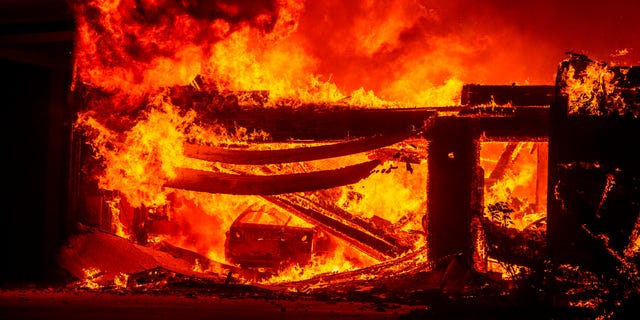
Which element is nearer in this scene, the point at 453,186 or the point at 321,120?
the point at 453,186

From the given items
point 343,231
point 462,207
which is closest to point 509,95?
point 462,207

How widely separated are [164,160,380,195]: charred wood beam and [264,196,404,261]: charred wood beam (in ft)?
7.58

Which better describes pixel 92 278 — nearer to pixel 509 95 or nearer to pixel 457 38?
pixel 509 95

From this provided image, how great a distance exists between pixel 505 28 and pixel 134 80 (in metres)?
15.1

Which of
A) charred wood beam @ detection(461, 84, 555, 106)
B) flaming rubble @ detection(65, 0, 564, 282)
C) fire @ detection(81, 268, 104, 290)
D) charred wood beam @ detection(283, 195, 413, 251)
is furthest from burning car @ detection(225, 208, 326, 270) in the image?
charred wood beam @ detection(461, 84, 555, 106)

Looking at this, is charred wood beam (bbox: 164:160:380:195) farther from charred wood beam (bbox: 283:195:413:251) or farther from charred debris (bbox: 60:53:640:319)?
charred wood beam (bbox: 283:195:413:251)

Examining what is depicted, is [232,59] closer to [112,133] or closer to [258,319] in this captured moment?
[112,133]

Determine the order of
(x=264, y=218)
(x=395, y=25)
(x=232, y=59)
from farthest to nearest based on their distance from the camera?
(x=395, y=25)
(x=264, y=218)
(x=232, y=59)

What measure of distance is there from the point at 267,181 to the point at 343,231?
9.36ft

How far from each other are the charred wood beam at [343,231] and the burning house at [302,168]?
3 cm

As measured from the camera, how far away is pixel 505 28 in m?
20.7

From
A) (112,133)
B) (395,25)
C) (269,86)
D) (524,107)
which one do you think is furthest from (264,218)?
(395,25)

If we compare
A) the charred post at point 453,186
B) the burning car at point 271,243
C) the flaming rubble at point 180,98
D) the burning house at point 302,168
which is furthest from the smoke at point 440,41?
the charred post at point 453,186

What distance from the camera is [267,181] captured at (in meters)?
9.53
